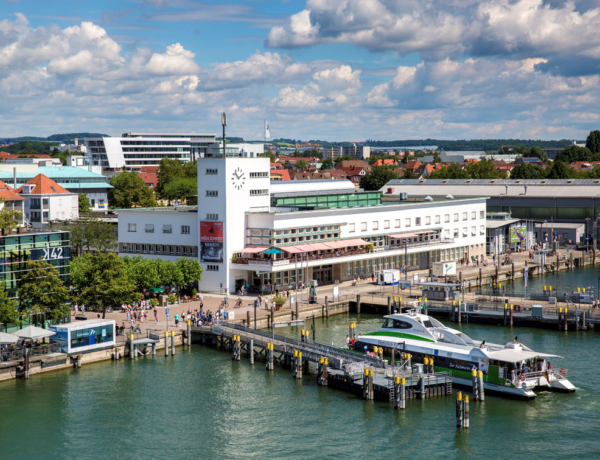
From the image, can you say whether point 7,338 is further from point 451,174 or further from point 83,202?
point 451,174

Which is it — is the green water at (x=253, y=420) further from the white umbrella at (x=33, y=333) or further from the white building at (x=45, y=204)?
the white building at (x=45, y=204)

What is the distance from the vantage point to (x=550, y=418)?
1617 inches

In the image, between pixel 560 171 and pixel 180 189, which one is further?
pixel 560 171

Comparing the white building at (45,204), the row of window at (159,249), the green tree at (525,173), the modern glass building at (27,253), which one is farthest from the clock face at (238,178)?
the green tree at (525,173)

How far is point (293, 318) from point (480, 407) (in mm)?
24268

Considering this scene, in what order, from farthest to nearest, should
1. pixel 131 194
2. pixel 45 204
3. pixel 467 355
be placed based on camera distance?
pixel 131 194 < pixel 45 204 < pixel 467 355

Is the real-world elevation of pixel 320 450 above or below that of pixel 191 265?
below

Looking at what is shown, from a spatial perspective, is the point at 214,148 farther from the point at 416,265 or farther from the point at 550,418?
the point at 550,418

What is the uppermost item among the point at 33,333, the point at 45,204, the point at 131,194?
the point at 131,194

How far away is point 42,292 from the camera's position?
175 feet

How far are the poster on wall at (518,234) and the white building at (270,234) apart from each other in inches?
801

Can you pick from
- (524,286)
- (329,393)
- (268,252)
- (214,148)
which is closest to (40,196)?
(214,148)

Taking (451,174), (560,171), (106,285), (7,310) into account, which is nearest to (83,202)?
(106,285)

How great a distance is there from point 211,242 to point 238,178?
250 inches
